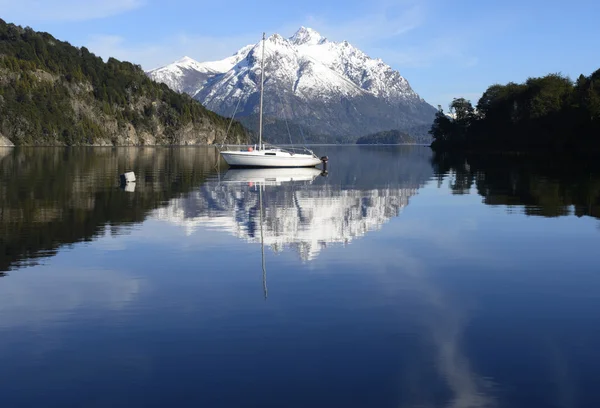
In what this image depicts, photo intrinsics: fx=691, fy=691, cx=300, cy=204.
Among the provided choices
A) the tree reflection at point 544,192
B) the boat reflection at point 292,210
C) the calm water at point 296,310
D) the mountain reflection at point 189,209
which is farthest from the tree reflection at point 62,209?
the tree reflection at point 544,192

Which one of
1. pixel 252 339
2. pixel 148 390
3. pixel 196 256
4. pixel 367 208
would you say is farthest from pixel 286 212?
pixel 148 390

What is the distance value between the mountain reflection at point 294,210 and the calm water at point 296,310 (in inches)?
14.6

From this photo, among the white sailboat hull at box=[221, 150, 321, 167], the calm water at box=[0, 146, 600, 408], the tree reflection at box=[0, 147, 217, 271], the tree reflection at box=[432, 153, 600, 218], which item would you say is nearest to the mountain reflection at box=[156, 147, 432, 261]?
the calm water at box=[0, 146, 600, 408]

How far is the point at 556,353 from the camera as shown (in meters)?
17.1

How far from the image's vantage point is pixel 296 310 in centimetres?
2109

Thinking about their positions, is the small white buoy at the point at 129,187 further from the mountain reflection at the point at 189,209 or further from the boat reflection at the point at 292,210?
the boat reflection at the point at 292,210

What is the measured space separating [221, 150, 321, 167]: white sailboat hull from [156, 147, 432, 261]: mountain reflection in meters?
28.1

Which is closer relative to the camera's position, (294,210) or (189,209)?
(189,209)

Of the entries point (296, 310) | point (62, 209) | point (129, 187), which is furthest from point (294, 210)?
point (296, 310)

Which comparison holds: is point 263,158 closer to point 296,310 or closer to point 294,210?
point 294,210

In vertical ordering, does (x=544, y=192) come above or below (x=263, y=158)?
below

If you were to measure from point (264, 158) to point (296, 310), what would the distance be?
8869 cm

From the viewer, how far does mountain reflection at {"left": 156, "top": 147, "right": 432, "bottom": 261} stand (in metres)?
36.8

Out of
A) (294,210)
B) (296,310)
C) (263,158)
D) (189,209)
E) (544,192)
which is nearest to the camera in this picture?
(296,310)
